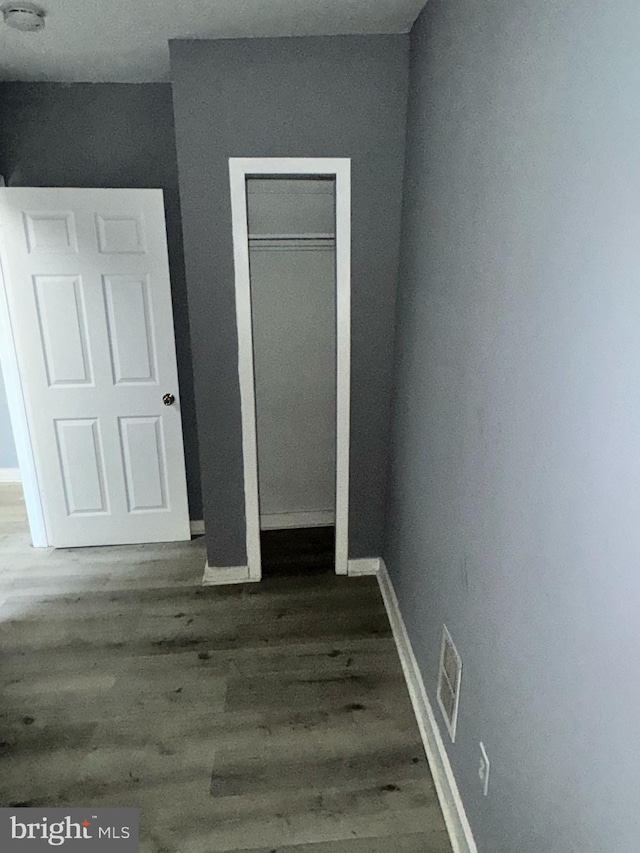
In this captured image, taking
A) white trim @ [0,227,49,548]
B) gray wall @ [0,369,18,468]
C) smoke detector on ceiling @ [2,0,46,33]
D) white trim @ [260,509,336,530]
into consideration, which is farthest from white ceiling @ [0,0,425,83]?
white trim @ [260,509,336,530]

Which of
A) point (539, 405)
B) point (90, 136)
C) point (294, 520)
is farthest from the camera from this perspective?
point (294, 520)

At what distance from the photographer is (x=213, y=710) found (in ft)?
7.35

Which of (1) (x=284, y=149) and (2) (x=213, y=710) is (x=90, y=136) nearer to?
(1) (x=284, y=149)

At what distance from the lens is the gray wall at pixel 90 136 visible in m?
2.89

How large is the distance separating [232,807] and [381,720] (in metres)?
0.62

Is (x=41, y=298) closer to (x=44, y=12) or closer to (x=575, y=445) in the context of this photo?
(x=44, y=12)

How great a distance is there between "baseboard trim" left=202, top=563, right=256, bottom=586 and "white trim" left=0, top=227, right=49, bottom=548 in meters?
1.07

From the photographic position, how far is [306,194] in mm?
3242

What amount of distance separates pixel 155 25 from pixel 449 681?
2.56 meters

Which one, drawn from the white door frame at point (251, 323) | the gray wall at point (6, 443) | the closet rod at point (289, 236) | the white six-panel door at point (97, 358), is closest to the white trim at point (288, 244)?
the closet rod at point (289, 236)

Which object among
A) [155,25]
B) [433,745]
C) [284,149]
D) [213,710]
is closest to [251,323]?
[284,149]

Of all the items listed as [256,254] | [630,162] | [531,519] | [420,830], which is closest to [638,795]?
[531,519]

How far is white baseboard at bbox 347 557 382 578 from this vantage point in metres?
3.08

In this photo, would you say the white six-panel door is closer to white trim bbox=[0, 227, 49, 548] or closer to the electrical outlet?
white trim bbox=[0, 227, 49, 548]
